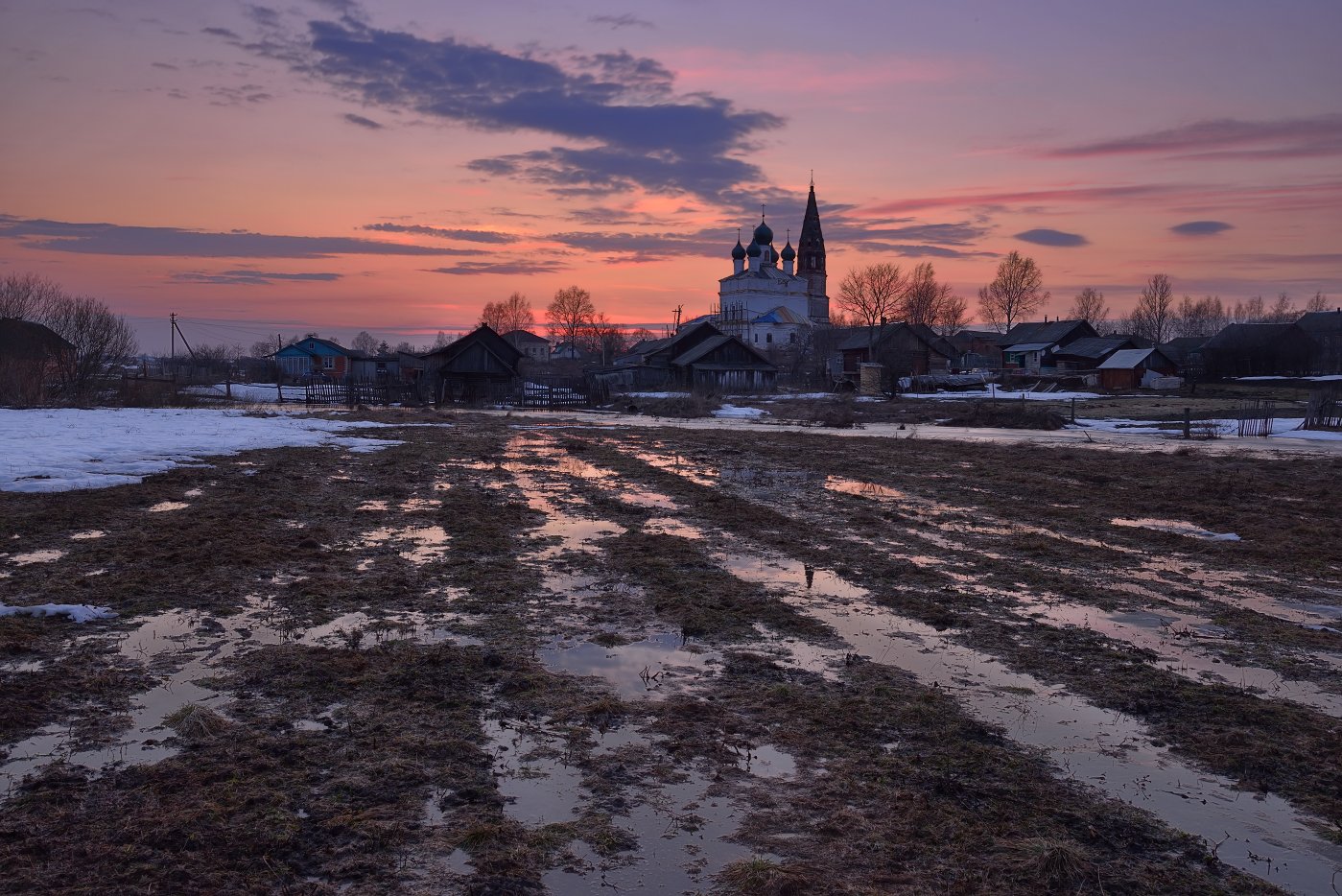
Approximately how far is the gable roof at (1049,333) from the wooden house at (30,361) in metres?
80.1

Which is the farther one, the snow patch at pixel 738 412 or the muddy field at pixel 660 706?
the snow patch at pixel 738 412

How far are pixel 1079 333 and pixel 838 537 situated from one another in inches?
3407

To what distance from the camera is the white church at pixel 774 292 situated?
11856 centimetres

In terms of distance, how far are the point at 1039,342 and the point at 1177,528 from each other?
8280 cm

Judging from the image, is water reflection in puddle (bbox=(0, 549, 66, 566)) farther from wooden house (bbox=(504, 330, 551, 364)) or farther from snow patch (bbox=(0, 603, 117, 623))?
wooden house (bbox=(504, 330, 551, 364))

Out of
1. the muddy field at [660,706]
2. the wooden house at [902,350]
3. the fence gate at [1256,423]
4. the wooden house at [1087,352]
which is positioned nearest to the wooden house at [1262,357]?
the wooden house at [1087,352]

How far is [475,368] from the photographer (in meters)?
55.4

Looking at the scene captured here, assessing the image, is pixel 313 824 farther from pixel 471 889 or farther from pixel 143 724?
pixel 143 724

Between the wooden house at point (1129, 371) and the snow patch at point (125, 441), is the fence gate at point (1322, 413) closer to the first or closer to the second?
the snow patch at point (125, 441)

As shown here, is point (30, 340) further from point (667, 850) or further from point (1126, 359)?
point (1126, 359)

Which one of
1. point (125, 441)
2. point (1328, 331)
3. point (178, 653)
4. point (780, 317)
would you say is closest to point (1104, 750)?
point (178, 653)

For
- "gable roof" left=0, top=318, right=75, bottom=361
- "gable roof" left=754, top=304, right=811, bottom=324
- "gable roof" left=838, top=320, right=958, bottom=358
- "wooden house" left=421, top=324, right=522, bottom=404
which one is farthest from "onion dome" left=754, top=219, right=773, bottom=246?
"gable roof" left=0, top=318, right=75, bottom=361

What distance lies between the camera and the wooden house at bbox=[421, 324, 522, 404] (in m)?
53.9

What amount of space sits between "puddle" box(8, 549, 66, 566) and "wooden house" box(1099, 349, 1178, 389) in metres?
71.2
